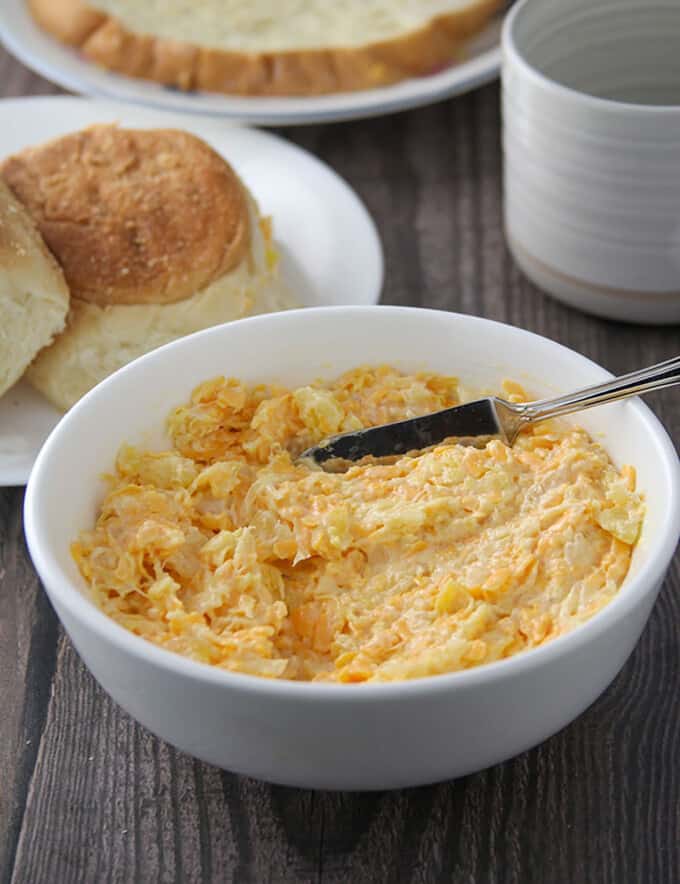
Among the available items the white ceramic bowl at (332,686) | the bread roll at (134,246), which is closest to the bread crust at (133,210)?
the bread roll at (134,246)

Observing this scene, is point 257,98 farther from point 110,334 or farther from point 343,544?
point 343,544

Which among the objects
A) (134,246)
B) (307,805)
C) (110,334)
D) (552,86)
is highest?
(552,86)

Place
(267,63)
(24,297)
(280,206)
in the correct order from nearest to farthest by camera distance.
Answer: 1. (24,297)
2. (280,206)
3. (267,63)

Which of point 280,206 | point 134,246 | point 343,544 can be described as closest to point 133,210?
point 134,246

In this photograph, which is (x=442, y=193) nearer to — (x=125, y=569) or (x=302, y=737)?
(x=125, y=569)

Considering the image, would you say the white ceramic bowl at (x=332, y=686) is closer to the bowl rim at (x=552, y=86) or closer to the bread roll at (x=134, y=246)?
the bread roll at (x=134, y=246)
